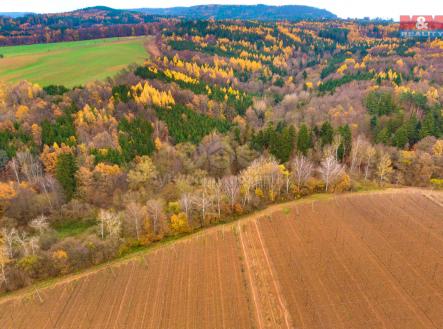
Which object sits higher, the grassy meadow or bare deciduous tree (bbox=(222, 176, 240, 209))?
the grassy meadow

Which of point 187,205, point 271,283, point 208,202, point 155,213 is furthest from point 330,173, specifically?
point 155,213

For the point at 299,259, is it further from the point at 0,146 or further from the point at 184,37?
the point at 184,37

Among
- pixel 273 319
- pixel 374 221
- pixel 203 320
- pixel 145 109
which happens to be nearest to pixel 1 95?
pixel 145 109

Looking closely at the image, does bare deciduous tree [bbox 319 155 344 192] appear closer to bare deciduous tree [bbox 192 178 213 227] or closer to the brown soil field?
the brown soil field

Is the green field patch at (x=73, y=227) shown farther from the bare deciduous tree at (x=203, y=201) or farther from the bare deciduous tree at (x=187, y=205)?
the bare deciduous tree at (x=203, y=201)

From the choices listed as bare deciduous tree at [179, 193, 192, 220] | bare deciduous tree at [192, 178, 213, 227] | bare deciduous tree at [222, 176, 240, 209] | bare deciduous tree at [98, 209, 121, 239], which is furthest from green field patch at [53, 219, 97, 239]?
bare deciduous tree at [222, 176, 240, 209]

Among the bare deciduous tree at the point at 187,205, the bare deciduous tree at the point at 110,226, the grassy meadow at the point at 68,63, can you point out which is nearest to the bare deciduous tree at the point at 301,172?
the bare deciduous tree at the point at 187,205
